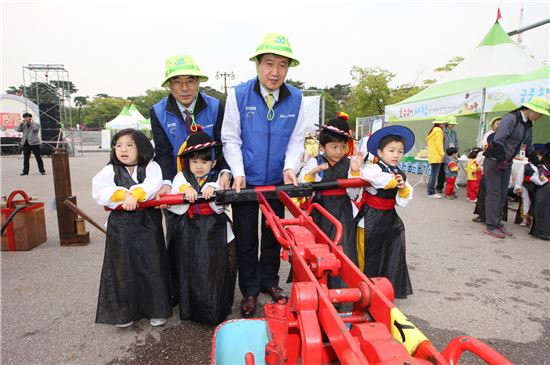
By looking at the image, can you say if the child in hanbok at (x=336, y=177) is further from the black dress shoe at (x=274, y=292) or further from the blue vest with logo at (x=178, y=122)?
the blue vest with logo at (x=178, y=122)

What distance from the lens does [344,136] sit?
9.97 ft

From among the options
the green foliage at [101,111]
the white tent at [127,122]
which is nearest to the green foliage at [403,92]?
the white tent at [127,122]

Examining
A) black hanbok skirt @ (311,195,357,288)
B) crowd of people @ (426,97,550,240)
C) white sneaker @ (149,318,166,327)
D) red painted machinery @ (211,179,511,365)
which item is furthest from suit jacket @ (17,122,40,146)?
crowd of people @ (426,97,550,240)

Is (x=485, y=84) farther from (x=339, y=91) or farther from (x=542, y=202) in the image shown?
(x=339, y=91)

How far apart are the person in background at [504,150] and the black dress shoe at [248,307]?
4278mm

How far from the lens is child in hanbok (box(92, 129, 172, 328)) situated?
8.73 feet

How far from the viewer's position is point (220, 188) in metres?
2.87

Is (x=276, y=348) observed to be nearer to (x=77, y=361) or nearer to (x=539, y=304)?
(x=77, y=361)

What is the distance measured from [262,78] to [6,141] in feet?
84.9

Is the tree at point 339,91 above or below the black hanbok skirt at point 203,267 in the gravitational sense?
above

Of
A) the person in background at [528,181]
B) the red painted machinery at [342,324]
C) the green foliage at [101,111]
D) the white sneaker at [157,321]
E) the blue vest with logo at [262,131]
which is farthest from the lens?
the green foliage at [101,111]

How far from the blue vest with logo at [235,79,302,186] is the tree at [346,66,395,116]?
30980 mm

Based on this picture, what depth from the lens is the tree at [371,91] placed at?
104 feet

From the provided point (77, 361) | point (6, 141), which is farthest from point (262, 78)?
point (6, 141)
